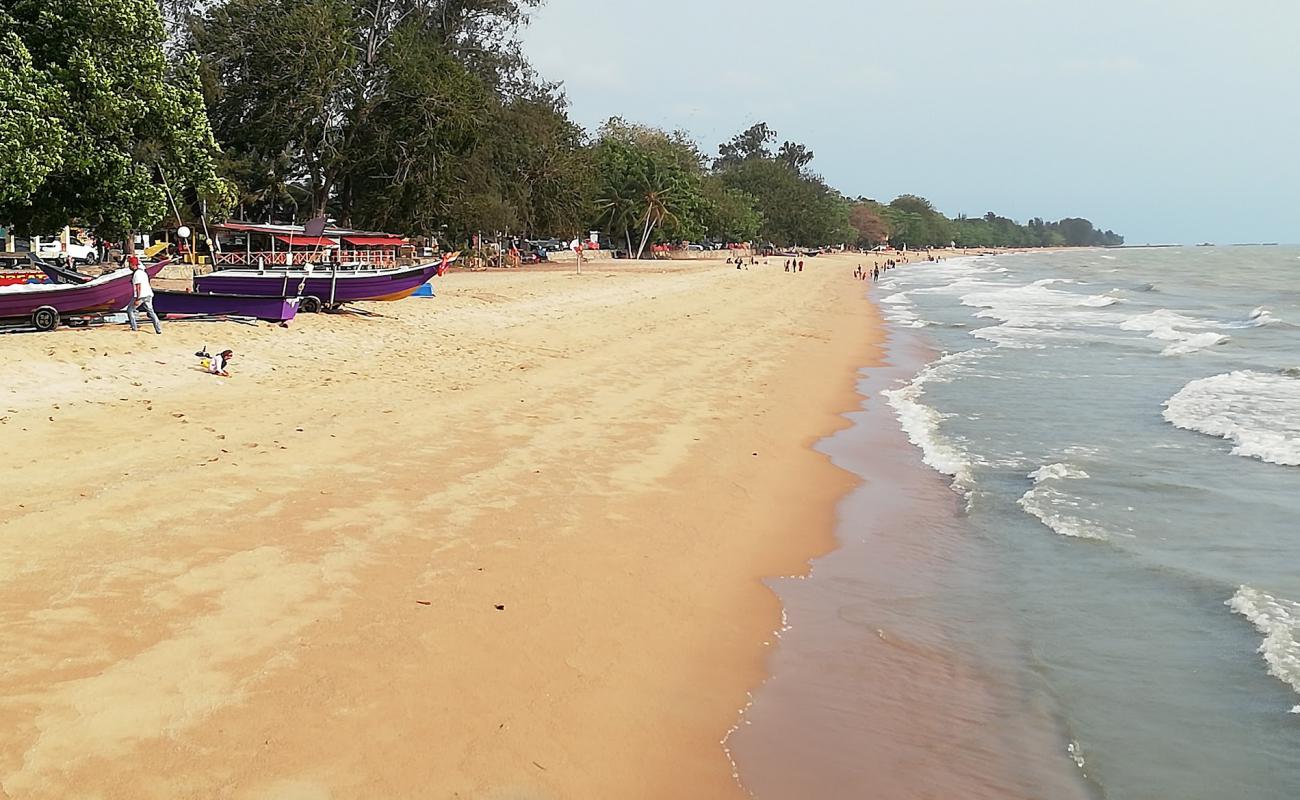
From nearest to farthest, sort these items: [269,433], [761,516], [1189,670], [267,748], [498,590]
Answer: [267,748]
[1189,670]
[498,590]
[761,516]
[269,433]

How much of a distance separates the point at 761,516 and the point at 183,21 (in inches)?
1423

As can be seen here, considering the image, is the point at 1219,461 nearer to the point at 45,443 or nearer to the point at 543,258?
the point at 45,443

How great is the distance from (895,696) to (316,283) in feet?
58.0

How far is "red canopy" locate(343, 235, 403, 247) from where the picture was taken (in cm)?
3105

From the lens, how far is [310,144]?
36844 mm

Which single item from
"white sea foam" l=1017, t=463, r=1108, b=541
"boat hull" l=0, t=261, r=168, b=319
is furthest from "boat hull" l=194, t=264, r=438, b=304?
"white sea foam" l=1017, t=463, r=1108, b=541

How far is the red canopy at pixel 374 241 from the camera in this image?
3105cm

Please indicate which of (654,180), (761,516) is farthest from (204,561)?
(654,180)

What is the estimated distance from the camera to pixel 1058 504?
8672 mm

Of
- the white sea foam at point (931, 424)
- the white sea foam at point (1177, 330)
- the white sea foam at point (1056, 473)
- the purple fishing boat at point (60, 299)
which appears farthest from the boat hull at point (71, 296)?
the white sea foam at point (1177, 330)

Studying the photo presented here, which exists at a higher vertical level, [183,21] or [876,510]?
[183,21]

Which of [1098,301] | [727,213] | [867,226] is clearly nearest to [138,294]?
[1098,301]

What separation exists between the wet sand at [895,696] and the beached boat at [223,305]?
43.6 ft

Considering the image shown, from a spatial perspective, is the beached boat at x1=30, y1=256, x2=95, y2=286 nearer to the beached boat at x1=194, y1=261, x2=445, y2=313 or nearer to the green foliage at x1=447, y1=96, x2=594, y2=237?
the beached boat at x1=194, y1=261, x2=445, y2=313
